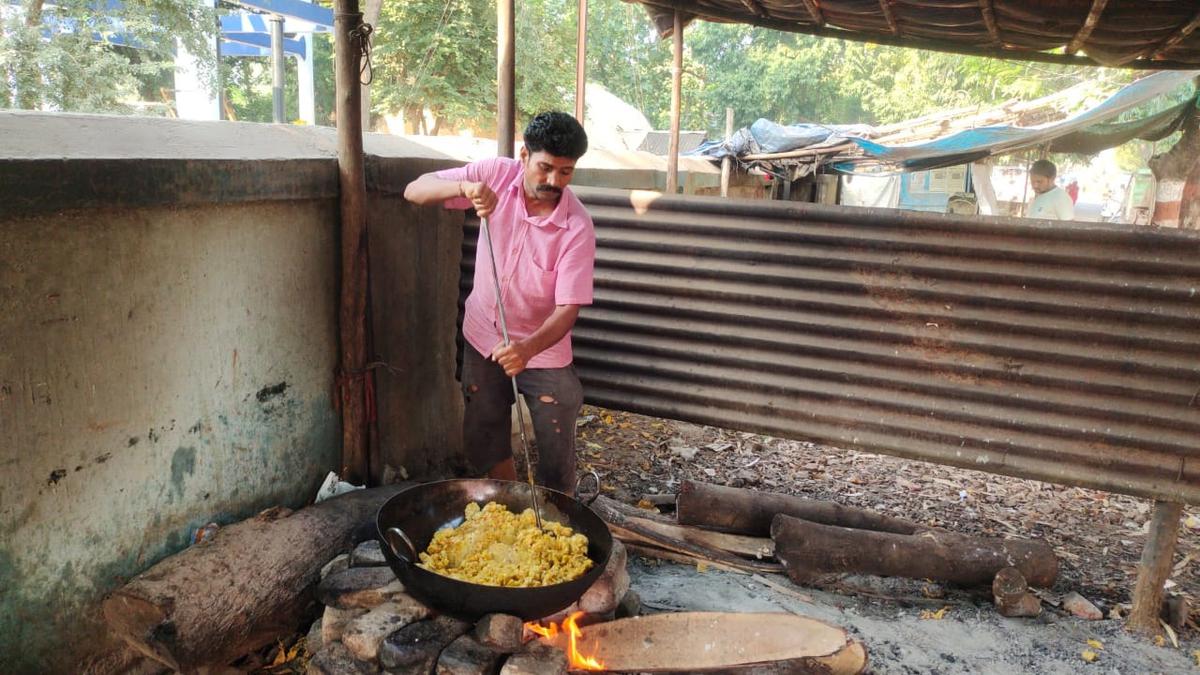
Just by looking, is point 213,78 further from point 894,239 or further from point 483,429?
point 894,239

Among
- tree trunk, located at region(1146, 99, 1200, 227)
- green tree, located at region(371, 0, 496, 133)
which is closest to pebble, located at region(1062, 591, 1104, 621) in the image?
tree trunk, located at region(1146, 99, 1200, 227)

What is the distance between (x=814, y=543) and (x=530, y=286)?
6.08 feet

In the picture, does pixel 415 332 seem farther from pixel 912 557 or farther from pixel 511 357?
pixel 912 557

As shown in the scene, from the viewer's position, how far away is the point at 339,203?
143 inches

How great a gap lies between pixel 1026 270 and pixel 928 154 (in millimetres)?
10434

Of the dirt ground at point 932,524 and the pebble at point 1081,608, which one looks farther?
the pebble at point 1081,608

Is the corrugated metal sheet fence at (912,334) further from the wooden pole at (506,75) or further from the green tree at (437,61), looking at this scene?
the green tree at (437,61)

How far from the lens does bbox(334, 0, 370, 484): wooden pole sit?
347cm

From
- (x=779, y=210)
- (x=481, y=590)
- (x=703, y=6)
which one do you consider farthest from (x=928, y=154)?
(x=481, y=590)

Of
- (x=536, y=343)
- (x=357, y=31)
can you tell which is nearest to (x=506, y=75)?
(x=357, y=31)

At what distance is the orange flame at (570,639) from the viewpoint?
2.83 m

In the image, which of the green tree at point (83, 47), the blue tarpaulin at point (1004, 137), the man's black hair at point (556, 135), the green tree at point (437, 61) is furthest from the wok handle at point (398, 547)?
the green tree at point (437, 61)

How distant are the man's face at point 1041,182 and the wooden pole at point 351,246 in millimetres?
7664

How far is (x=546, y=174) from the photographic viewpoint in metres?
3.25
